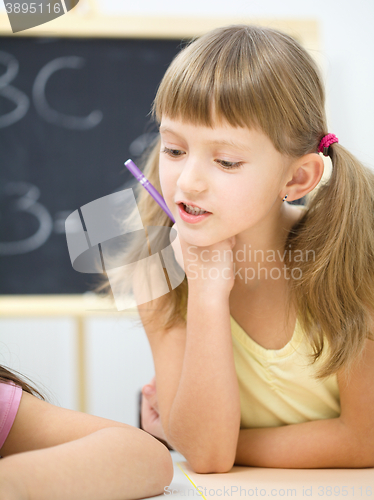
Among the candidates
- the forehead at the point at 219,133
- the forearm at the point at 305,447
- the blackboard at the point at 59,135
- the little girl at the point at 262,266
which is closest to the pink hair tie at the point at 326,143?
the little girl at the point at 262,266

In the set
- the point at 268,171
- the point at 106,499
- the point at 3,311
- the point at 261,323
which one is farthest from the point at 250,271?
the point at 3,311

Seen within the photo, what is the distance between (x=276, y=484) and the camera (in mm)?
484

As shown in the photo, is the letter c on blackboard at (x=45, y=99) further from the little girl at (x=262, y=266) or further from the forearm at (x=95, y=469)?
the forearm at (x=95, y=469)

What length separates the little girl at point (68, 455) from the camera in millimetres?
333

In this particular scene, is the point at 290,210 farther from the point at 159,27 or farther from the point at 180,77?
the point at 159,27

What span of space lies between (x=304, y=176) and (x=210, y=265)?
184 millimetres

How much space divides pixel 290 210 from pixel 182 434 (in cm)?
39

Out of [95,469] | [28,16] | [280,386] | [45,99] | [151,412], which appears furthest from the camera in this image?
[28,16]

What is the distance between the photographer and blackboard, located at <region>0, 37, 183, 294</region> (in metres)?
1.51

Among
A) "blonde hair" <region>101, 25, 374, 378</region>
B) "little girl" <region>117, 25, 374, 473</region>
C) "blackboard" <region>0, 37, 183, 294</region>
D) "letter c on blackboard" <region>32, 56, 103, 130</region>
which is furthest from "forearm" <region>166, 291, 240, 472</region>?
"letter c on blackboard" <region>32, 56, 103, 130</region>

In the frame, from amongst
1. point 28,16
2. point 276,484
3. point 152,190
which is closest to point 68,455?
point 276,484

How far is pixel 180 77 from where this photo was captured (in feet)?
1.91

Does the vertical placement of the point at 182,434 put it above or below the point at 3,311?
above

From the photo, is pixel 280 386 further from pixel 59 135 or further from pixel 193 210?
pixel 59 135
